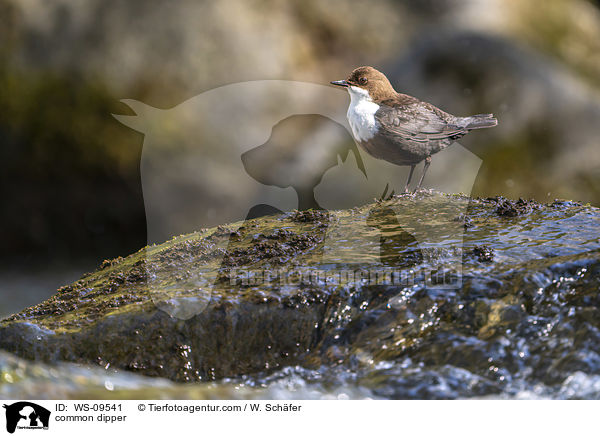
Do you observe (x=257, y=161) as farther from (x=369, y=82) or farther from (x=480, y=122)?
(x=480, y=122)

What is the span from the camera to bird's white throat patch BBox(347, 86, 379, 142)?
3398mm

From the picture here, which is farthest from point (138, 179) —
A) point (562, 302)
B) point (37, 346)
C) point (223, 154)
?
point (562, 302)

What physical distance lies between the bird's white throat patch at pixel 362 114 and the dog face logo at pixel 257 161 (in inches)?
59.0

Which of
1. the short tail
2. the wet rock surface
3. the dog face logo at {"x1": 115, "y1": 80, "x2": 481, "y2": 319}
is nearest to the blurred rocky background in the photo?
the dog face logo at {"x1": 115, "y1": 80, "x2": 481, "y2": 319}

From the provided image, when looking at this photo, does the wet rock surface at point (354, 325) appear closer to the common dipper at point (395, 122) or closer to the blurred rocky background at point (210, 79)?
the common dipper at point (395, 122)

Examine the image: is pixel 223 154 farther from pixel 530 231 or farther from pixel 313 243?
pixel 530 231

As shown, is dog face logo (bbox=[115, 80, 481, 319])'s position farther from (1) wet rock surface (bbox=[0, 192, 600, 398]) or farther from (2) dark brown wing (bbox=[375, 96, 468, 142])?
(1) wet rock surface (bbox=[0, 192, 600, 398])

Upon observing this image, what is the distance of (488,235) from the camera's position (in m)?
2.69

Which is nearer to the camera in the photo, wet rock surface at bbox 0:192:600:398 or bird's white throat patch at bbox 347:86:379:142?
wet rock surface at bbox 0:192:600:398

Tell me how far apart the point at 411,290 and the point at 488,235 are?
64 centimetres
